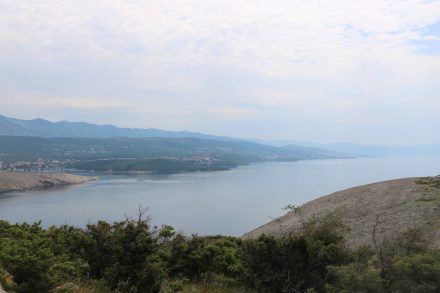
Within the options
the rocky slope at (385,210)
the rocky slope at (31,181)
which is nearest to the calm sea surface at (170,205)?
the rocky slope at (31,181)

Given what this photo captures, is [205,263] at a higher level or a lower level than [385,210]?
lower

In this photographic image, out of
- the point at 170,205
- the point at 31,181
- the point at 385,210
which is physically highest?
the point at 385,210

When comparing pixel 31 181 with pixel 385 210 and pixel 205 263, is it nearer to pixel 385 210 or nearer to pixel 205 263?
pixel 205 263

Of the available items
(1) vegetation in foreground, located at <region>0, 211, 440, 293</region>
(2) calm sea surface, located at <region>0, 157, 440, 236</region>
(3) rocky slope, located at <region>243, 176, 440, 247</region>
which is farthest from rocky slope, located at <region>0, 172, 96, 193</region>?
(1) vegetation in foreground, located at <region>0, 211, 440, 293</region>

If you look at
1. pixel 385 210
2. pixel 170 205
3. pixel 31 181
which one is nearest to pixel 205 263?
pixel 385 210

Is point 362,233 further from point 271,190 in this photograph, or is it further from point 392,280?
point 271,190

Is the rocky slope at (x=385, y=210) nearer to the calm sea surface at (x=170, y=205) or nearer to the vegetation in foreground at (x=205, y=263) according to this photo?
the vegetation in foreground at (x=205, y=263)

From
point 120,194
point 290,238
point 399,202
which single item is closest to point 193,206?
point 120,194
